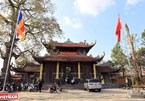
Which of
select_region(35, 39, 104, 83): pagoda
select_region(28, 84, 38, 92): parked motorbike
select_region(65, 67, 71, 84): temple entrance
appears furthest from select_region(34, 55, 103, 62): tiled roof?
select_region(28, 84, 38, 92): parked motorbike

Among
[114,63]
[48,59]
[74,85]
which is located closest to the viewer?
[74,85]

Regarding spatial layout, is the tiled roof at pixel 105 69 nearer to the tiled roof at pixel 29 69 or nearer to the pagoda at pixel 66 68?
the pagoda at pixel 66 68

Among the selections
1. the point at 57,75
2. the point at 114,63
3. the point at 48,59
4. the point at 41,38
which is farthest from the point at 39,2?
the point at 114,63

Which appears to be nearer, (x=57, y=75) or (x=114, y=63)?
(x=57, y=75)

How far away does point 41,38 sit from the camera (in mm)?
27797

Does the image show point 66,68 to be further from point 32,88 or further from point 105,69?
point 32,88

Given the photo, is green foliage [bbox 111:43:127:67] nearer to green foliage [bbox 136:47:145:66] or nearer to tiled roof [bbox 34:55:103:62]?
green foliage [bbox 136:47:145:66]

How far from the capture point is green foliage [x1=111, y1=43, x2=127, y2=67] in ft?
157

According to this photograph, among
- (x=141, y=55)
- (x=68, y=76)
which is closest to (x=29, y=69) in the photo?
(x=68, y=76)

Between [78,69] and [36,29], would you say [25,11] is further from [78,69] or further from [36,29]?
[78,69]

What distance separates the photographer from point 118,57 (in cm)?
4872

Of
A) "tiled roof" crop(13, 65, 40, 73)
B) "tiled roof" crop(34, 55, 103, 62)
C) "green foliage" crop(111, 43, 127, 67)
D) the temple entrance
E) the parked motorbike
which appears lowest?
the parked motorbike

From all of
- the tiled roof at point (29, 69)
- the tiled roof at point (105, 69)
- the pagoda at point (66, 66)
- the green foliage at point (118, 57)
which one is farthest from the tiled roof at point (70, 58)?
the green foliage at point (118, 57)

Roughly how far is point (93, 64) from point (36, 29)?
424 inches
